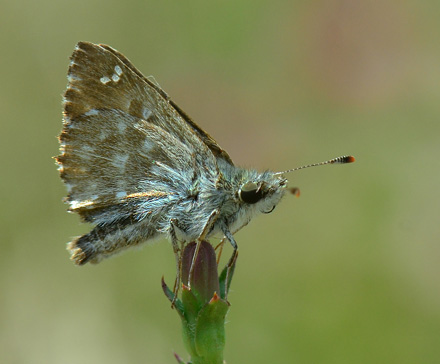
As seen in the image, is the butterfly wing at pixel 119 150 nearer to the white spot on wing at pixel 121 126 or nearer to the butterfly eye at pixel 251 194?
the white spot on wing at pixel 121 126

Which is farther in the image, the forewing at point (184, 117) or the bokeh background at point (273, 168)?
the bokeh background at point (273, 168)

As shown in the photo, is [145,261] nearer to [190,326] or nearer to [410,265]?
[410,265]

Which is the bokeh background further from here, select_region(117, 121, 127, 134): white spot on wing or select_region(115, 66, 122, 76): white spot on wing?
select_region(115, 66, 122, 76): white spot on wing

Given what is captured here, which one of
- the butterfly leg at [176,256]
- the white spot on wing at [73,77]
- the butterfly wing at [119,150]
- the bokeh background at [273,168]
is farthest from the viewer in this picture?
the bokeh background at [273,168]

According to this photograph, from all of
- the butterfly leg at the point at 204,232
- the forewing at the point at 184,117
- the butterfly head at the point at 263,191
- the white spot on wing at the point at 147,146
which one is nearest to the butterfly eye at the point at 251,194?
the butterfly head at the point at 263,191

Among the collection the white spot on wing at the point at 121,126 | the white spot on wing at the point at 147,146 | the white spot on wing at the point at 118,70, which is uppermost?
the white spot on wing at the point at 118,70

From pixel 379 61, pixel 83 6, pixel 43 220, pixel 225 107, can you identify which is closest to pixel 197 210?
pixel 43 220

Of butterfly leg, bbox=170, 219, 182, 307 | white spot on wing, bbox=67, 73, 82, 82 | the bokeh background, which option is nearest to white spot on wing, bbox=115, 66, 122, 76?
white spot on wing, bbox=67, 73, 82, 82

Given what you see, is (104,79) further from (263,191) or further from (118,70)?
(263,191)
